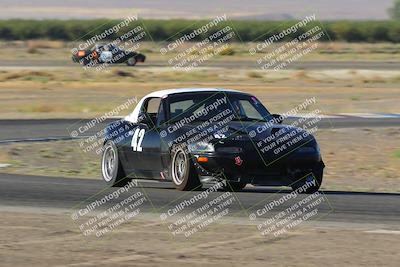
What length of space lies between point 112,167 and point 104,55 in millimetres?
44955

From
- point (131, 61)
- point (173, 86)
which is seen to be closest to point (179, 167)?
point (173, 86)

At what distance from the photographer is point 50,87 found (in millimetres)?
43156

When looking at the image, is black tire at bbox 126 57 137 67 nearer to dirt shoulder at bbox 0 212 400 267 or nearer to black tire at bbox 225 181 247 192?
black tire at bbox 225 181 247 192

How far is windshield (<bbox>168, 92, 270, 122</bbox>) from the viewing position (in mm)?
13297

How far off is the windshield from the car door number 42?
20.8 inches

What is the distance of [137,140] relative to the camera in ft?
44.9

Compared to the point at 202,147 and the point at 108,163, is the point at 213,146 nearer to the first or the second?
the point at 202,147

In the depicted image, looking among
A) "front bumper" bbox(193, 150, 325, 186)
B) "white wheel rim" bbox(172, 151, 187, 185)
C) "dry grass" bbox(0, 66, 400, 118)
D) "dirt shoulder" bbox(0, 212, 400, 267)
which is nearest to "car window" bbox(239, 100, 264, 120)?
"front bumper" bbox(193, 150, 325, 186)

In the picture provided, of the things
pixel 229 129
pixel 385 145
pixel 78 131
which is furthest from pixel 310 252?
pixel 78 131

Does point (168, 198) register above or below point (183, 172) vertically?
below

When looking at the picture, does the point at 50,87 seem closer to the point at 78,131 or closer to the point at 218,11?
the point at 78,131

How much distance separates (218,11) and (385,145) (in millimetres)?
178329

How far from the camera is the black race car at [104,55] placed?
58772 mm

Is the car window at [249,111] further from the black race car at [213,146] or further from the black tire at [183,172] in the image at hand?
the black tire at [183,172]
